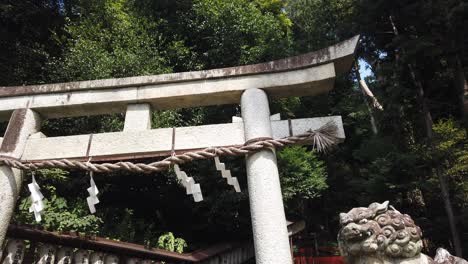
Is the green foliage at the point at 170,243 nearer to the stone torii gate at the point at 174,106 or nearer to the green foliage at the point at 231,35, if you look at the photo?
the stone torii gate at the point at 174,106

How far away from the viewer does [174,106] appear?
12.6 ft

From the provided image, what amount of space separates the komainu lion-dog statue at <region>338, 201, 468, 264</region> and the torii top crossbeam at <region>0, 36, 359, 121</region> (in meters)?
1.72

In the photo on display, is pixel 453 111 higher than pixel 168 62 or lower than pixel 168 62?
lower

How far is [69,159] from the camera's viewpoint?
3.43 metres

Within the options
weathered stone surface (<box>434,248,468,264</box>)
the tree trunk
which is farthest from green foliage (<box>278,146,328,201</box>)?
weathered stone surface (<box>434,248,468,264</box>)

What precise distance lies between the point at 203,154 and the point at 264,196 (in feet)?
2.51

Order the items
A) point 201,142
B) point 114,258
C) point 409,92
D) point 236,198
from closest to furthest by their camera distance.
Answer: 1. point 201,142
2. point 114,258
3. point 236,198
4. point 409,92

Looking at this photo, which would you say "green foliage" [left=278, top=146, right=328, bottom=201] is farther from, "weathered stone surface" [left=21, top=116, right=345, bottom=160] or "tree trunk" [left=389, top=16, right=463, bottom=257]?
"weathered stone surface" [left=21, top=116, right=345, bottom=160]

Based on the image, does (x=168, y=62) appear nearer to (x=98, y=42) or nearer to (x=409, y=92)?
(x=98, y=42)

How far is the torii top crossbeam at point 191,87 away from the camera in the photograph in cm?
352

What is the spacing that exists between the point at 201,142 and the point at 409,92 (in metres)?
8.60

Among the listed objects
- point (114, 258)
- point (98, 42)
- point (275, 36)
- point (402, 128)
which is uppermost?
point (275, 36)

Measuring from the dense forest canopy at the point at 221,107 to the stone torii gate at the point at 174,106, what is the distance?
9.28 ft

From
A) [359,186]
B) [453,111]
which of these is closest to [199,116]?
[359,186]
